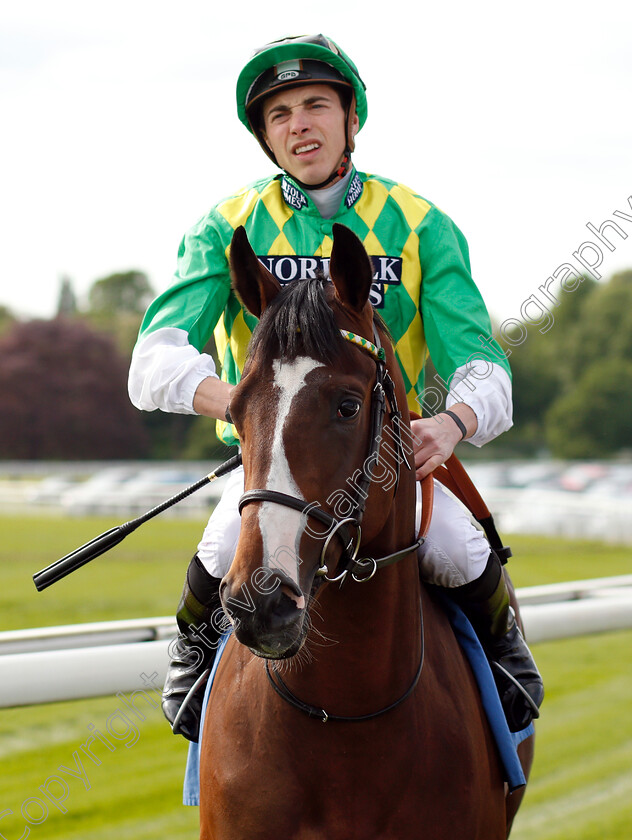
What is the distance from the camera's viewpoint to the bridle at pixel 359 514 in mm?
1583

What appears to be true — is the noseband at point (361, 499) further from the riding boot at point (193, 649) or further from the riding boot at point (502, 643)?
the riding boot at point (193, 649)

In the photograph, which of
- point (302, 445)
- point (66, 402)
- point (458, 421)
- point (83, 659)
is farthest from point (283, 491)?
point (66, 402)

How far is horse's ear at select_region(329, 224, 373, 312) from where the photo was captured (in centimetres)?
174

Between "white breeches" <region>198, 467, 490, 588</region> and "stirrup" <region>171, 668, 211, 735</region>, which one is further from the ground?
"white breeches" <region>198, 467, 490, 588</region>

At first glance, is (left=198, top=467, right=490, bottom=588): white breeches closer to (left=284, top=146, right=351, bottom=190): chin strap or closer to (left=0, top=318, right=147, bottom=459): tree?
(left=284, top=146, right=351, bottom=190): chin strap

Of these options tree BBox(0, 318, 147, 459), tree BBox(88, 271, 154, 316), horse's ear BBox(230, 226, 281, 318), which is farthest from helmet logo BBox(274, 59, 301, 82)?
tree BBox(88, 271, 154, 316)

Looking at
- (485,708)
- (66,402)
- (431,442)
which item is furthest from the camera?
(66,402)

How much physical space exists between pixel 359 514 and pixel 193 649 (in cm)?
101

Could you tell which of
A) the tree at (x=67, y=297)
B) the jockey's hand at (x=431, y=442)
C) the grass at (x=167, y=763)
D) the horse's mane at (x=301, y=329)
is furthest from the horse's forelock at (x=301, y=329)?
the tree at (x=67, y=297)

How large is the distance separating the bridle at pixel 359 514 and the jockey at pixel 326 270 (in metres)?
0.34

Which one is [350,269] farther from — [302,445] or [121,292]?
[121,292]

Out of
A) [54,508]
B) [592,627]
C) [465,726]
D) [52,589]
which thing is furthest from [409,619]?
[54,508]

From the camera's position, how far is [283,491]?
1.57 metres

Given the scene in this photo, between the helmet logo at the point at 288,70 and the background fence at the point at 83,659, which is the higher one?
the helmet logo at the point at 288,70
